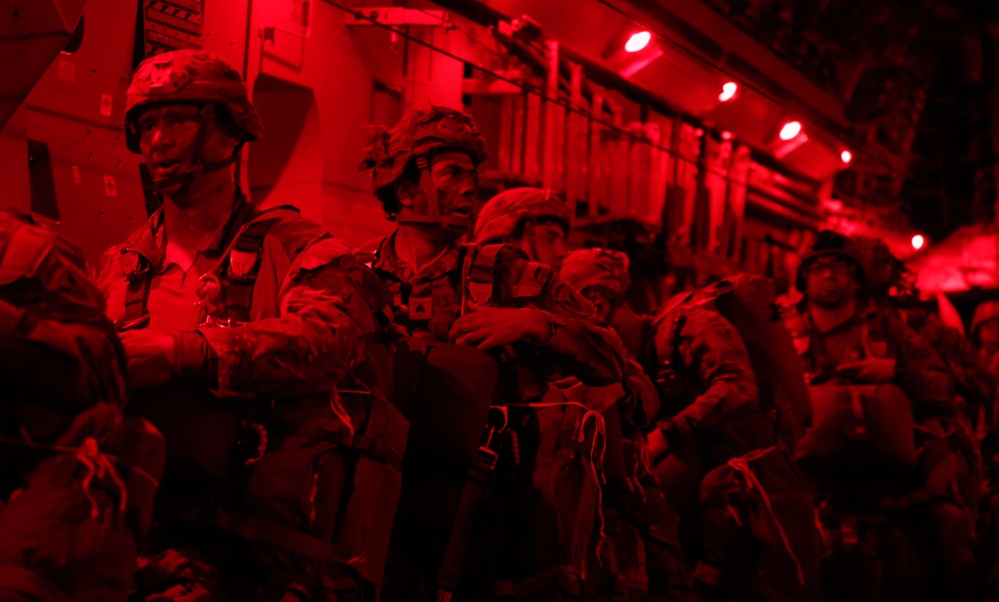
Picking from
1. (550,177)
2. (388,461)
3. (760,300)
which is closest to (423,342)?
(388,461)

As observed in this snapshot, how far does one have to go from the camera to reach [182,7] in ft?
16.8

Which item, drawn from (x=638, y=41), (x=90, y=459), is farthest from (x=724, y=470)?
(x=638, y=41)

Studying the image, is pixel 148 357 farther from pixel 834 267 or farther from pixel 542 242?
pixel 834 267

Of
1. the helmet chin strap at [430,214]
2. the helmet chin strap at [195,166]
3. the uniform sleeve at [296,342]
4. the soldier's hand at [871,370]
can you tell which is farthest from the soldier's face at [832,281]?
the helmet chin strap at [195,166]

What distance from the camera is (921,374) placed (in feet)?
25.4

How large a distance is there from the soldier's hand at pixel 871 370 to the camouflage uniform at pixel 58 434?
580 centimetres

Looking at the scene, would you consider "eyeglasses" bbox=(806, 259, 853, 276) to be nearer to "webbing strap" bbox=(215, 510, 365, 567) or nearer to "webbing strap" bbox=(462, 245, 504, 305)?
"webbing strap" bbox=(462, 245, 504, 305)

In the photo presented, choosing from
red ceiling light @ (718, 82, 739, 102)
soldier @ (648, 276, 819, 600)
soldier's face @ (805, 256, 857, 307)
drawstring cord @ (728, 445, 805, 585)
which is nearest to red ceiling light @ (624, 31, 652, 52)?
red ceiling light @ (718, 82, 739, 102)

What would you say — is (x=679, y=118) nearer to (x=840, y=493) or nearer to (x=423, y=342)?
(x=840, y=493)

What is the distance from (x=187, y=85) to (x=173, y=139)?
142 mm

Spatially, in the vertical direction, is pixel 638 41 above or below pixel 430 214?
above

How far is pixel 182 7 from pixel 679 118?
5.82m

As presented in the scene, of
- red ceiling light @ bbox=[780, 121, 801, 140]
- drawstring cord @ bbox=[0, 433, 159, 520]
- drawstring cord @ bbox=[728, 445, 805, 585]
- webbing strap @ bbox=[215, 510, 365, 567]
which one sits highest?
red ceiling light @ bbox=[780, 121, 801, 140]

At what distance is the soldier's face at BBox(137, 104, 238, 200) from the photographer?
3104 millimetres
